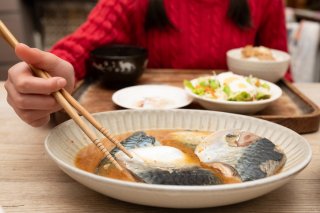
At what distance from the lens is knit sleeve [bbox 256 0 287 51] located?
1821 millimetres

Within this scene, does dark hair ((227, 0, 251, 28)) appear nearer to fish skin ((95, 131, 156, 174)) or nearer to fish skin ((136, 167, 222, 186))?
fish skin ((95, 131, 156, 174))

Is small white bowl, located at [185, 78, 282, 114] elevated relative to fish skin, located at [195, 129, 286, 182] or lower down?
lower down

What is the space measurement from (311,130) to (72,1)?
3.23m

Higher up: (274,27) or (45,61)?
(45,61)

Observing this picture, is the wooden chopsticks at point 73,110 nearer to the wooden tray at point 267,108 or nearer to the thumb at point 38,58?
the thumb at point 38,58

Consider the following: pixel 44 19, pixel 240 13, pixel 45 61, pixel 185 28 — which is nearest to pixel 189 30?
pixel 185 28

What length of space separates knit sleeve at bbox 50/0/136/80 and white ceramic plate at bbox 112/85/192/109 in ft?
0.94

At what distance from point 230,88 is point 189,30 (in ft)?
2.18

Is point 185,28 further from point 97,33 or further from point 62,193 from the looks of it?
point 62,193

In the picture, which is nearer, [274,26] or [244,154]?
[244,154]

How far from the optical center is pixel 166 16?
5.55 ft

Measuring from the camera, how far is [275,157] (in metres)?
0.71

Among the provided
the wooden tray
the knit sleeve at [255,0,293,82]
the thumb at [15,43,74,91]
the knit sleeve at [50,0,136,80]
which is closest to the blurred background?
the knit sleeve at [255,0,293,82]

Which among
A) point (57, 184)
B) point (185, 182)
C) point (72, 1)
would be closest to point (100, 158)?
point (57, 184)
